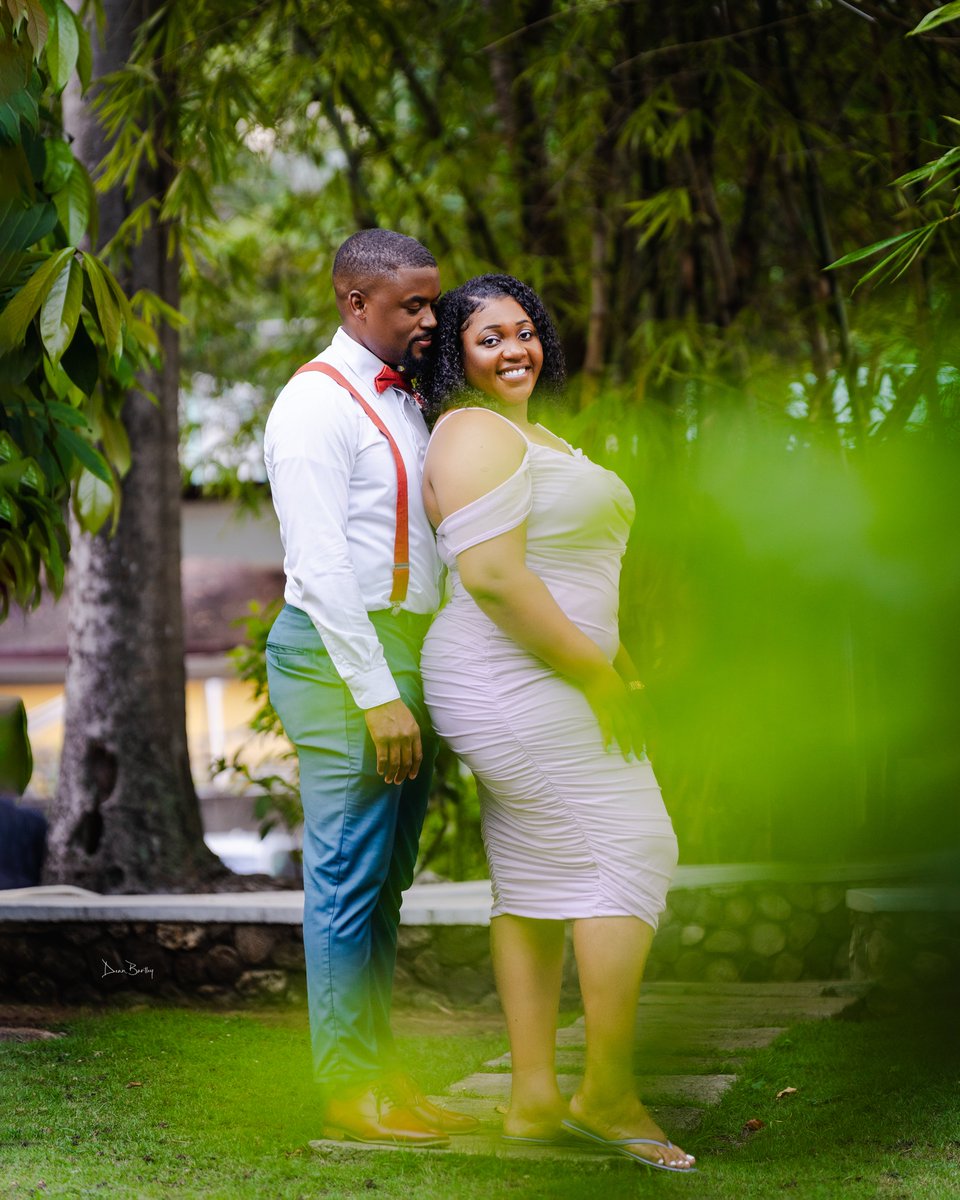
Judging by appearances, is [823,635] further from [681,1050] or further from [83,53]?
[83,53]

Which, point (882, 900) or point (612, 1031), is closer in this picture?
point (612, 1031)

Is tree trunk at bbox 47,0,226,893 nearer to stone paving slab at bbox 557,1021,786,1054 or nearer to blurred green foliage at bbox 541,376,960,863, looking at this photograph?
stone paving slab at bbox 557,1021,786,1054

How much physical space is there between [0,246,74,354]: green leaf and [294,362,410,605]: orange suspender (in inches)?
16.7

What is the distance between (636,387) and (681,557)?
150 centimetres

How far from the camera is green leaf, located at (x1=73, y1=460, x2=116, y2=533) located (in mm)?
2900

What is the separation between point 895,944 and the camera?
3010 millimetres

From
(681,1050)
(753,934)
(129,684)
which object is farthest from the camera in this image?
(129,684)

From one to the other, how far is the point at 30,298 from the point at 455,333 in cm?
68

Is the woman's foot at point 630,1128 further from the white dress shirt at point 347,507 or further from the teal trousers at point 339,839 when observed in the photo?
the white dress shirt at point 347,507

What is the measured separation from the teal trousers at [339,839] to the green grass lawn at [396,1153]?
18 centimetres

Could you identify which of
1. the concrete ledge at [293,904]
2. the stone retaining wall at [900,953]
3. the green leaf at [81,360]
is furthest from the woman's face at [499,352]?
→ the concrete ledge at [293,904]

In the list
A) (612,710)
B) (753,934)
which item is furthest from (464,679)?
(753,934)

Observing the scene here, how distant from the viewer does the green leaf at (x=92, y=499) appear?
2900 millimetres
